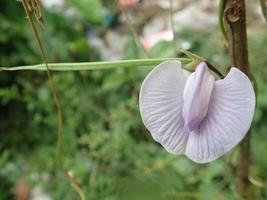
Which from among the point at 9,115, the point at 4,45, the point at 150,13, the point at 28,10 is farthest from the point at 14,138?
the point at 28,10

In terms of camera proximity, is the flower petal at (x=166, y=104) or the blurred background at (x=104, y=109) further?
the blurred background at (x=104, y=109)

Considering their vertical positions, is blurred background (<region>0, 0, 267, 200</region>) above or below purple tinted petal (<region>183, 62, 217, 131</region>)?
below

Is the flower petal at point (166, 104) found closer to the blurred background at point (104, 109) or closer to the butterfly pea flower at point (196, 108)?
the butterfly pea flower at point (196, 108)

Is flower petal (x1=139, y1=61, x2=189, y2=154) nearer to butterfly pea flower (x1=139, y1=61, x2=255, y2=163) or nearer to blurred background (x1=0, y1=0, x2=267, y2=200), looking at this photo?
butterfly pea flower (x1=139, y1=61, x2=255, y2=163)

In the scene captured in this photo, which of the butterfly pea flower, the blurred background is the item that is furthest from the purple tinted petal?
→ the blurred background

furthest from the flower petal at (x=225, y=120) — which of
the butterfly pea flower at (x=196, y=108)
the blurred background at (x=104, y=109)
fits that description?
the blurred background at (x=104, y=109)

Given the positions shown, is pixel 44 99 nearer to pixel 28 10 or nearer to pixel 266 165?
pixel 266 165

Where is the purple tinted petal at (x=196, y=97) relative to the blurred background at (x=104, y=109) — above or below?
above
